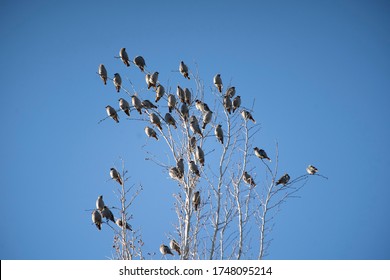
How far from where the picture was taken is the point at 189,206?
6680 mm

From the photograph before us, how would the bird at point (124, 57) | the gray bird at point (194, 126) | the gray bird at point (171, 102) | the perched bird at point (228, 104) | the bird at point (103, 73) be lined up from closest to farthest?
the gray bird at point (194, 126) → the gray bird at point (171, 102) → the perched bird at point (228, 104) → the bird at point (103, 73) → the bird at point (124, 57)

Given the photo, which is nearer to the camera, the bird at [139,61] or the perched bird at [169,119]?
the perched bird at [169,119]

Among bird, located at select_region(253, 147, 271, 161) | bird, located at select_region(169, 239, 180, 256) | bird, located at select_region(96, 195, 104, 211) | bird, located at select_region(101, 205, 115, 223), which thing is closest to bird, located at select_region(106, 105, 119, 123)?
bird, located at select_region(96, 195, 104, 211)

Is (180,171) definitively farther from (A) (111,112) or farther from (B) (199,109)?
(A) (111,112)

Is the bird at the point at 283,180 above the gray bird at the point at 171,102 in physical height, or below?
below

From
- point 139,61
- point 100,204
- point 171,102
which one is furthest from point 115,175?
point 139,61

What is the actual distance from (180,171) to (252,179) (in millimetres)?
1549

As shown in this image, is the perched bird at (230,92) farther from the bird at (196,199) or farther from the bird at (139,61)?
the bird at (196,199)

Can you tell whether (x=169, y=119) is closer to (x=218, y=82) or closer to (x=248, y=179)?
(x=218, y=82)

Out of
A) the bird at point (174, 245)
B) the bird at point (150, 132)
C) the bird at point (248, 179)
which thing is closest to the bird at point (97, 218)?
the bird at point (174, 245)
